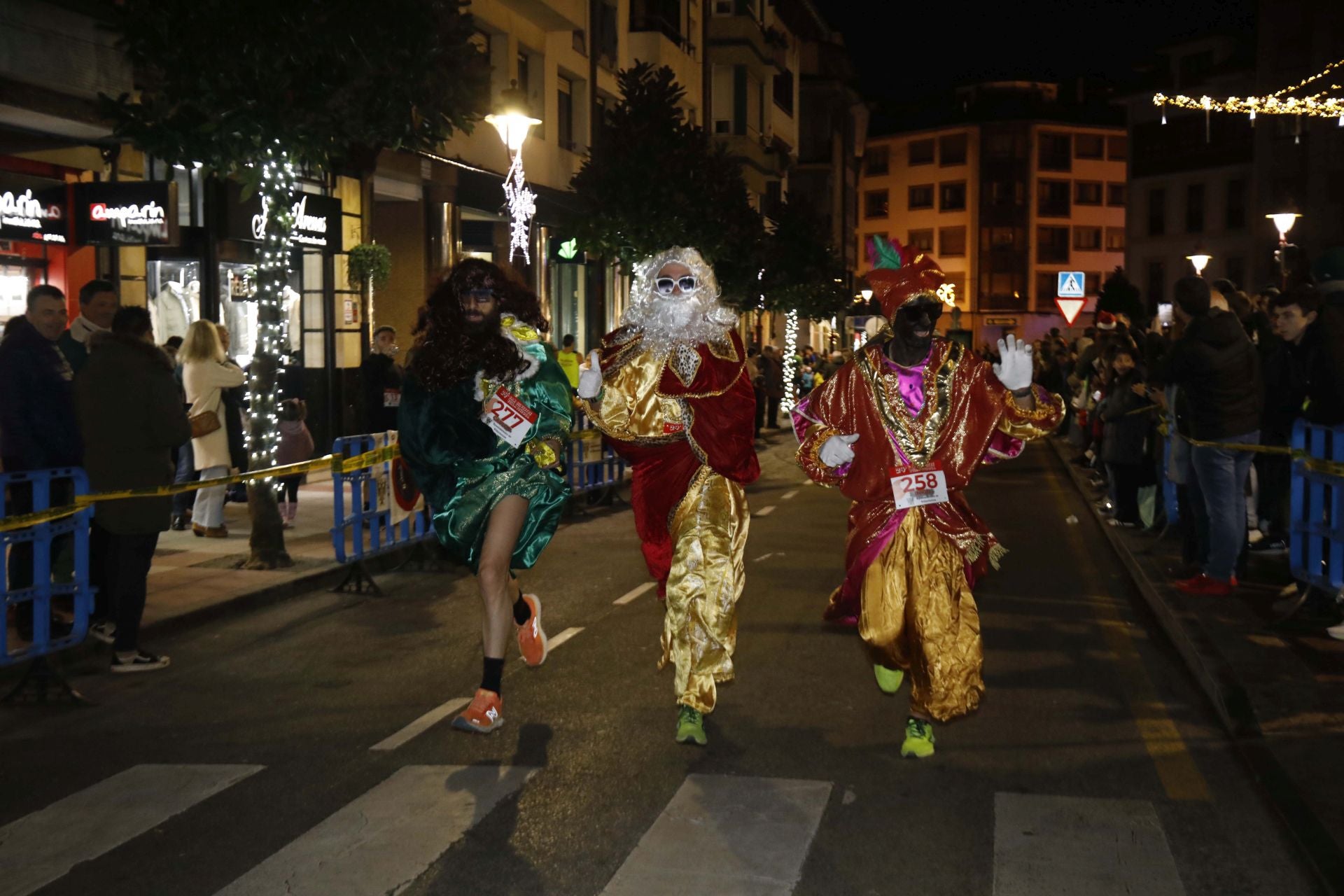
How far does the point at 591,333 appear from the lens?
3319 cm

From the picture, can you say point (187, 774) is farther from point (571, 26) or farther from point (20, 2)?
point (571, 26)

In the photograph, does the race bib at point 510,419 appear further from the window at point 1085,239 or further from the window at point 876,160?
the window at point 1085,239

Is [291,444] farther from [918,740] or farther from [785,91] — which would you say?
[785,91]

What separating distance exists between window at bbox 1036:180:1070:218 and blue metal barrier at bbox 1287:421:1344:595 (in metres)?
85.1

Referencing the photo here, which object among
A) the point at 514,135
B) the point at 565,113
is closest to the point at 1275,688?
the point at 514,135

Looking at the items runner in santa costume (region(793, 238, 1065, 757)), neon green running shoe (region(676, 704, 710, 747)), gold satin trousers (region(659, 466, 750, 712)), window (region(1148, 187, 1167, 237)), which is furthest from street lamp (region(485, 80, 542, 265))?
window (region(1148, 187, 1167, 237))

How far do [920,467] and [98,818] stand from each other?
3403 mm

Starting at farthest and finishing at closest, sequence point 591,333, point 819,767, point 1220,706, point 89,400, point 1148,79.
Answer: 1. point 1148,79
2. point 591,333
3. point 89,400
4. point 1220,706
5. point 819,767

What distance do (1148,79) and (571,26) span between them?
40095 millimetres

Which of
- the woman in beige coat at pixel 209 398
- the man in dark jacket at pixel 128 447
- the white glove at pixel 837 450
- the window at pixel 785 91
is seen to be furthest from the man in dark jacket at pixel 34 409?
the window at pixel 785 91

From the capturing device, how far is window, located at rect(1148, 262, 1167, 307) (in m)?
62.3

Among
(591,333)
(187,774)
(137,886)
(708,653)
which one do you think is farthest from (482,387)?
(591,333)

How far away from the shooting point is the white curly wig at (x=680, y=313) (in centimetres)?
643

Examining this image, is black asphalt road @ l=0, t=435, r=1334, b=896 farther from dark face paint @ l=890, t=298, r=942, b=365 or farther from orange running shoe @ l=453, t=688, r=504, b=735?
dark face paint @ l=890, t=298, r=942, b=365
